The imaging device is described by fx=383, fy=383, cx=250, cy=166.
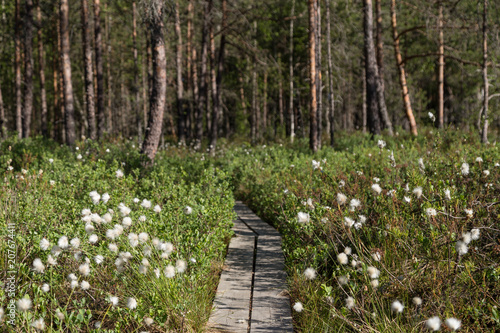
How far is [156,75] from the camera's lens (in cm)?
884

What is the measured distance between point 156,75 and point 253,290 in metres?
6.42

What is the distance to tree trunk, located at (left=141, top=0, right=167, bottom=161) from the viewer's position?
862 cm

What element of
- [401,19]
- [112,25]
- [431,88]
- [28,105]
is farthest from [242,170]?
[431,88]

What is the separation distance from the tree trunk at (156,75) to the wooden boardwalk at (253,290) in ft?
14.0

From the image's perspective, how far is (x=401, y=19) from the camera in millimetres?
25281

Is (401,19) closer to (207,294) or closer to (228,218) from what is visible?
(228,218)

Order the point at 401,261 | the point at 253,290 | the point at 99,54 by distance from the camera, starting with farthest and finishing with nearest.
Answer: the point at 99,54 < the point at 253,290 < the point at 401,261

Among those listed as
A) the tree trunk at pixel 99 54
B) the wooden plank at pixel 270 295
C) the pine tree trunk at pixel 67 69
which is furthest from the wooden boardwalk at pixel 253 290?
the tree trunk at pixel 99 54

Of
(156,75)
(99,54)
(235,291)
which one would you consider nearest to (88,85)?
(99,54)

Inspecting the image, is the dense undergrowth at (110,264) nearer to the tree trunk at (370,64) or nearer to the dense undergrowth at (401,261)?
the dense undergrowth at (401,261)

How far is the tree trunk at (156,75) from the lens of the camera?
28.3ft

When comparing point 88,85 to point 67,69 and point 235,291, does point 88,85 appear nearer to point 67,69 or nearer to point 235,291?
point 67,69

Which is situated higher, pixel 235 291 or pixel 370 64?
pixel 370 64

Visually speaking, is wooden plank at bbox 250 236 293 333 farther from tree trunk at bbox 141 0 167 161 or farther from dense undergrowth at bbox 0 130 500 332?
tree trunk at bbox 141 0 167 161
